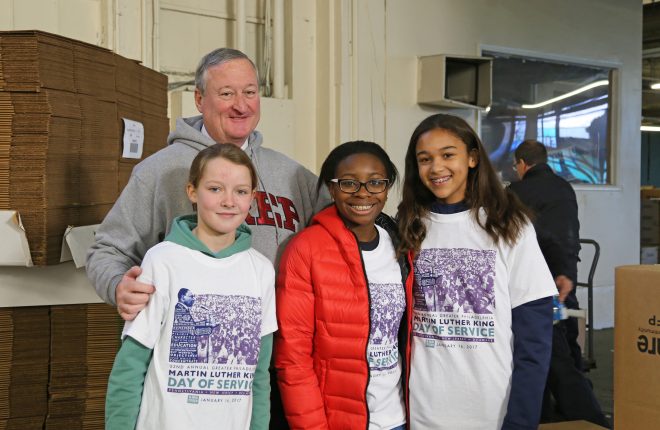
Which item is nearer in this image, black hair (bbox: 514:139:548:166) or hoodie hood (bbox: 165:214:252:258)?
hoodie hood (bbox: 165:214:252:258)

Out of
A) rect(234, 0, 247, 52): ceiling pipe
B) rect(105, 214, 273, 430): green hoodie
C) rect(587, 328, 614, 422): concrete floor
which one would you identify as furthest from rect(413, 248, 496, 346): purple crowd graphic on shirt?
rect(234, 0, 247, 52): ceiling pipe

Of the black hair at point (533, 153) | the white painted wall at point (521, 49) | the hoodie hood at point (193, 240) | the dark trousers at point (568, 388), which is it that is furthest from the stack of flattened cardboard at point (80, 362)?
the black hair at point (533, 153)

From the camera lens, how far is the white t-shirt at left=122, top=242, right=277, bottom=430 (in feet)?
4.93

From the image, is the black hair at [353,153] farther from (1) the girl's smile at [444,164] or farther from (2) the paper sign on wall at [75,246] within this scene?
(2) the paper sign on wall at [75,246]

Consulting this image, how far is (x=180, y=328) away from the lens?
1526mm

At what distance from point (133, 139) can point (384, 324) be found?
147cm

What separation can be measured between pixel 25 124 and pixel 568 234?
3.18m

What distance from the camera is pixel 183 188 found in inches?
71.2

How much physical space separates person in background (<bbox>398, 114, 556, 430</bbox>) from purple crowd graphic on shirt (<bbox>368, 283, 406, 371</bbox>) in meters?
0.07

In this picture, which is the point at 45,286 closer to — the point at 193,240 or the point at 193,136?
the point at 193,136

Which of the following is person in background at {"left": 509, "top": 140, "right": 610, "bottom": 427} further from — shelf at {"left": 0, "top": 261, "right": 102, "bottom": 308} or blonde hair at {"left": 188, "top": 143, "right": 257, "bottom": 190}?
shelf at {"left": 0, "top": 261, "right": 102, "bottom": 308}

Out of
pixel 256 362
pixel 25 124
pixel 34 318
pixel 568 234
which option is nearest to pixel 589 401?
pixel 568 234

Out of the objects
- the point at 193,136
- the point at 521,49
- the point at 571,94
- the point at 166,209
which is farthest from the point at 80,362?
the point at 571,94

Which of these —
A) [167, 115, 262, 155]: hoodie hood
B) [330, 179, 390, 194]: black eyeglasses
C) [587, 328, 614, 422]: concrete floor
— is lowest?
[587, 328, 614, 422]: concrete floor
